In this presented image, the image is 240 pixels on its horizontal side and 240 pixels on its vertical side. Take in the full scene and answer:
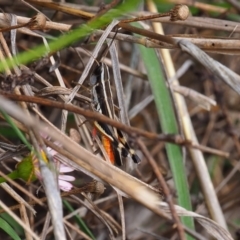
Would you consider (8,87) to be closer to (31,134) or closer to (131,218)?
(31,134)

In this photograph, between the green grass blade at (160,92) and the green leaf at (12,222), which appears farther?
the green grass blade at (160,92)

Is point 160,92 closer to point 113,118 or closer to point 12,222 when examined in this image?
point 113,118

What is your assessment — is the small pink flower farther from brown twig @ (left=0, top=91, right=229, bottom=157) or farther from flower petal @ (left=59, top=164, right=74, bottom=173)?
brown twig @ (left=0, top=91, right=229, bottom=157)

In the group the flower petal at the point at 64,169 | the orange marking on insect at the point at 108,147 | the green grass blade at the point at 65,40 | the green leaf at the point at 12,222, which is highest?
the green grass blade at the point at 65,40

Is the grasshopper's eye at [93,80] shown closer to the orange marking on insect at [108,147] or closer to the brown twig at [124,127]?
the orange marking on insect at [108,147]

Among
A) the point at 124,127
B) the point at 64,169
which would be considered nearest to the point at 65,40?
the point at 124,127

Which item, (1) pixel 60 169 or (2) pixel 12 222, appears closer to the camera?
(1) pixel 60 169

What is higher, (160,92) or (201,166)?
(160,92)

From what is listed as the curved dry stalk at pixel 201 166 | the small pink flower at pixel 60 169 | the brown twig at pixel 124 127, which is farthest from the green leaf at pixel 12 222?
the curved dry stalk at pixel 201 166
